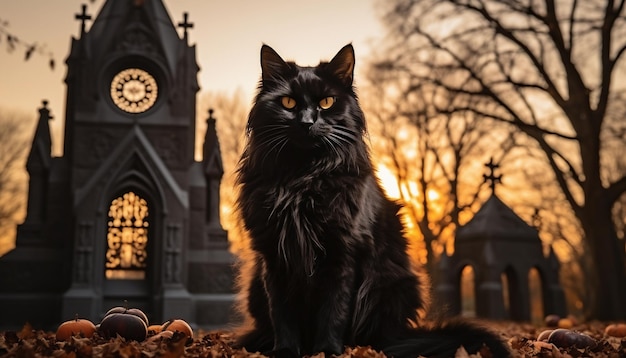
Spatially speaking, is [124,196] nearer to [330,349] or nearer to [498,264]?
[498,264]

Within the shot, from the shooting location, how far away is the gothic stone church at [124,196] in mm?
15609

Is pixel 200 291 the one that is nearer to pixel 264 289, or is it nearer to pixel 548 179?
pixel 264 289

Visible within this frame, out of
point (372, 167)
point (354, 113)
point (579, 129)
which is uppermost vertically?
point (579, 129)

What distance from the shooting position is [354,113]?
431cm

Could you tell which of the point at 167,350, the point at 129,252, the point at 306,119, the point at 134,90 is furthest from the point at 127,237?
the point at 306,119

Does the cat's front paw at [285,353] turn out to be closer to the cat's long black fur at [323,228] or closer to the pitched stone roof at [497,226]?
the cat's long black fur at [323,228]

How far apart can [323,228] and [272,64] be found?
4.29 feet

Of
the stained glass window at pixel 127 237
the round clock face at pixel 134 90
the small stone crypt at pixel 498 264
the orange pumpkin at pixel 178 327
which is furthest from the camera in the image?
the round clock face at pixel 134 90

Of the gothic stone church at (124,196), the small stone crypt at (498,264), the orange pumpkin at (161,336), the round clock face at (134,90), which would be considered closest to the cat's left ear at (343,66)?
the orange pumpkin at (161,336)

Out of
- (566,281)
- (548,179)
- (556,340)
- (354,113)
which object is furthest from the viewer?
(566,281)

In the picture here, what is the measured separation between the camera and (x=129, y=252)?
16156 mm

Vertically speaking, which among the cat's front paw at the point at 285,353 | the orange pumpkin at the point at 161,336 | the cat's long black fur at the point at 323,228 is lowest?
the cat's front paw at the point at 285,353

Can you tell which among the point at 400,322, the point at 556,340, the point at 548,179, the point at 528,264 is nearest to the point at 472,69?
the point at 528,264

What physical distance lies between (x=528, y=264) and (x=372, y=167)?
47.2ft
